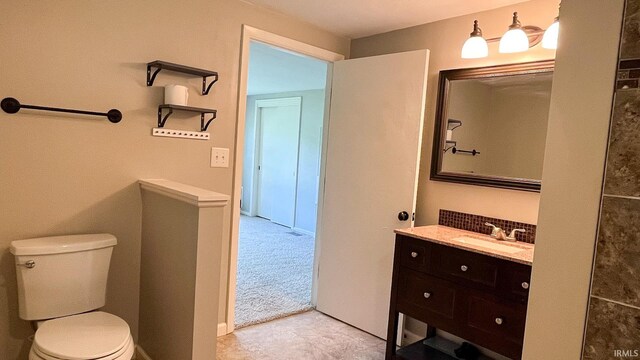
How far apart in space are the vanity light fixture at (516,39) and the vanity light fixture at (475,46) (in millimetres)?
141

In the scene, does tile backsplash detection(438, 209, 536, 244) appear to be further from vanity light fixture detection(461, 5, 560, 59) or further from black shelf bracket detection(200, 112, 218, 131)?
black shelf bracket detection(200, 112, 218, 131)

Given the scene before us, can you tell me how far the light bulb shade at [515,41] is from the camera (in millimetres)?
1981

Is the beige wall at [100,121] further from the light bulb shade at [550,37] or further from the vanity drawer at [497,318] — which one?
the light bulb shade at [550,37]

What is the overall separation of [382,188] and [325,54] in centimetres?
110

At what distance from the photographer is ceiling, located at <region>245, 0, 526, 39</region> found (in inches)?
88.5

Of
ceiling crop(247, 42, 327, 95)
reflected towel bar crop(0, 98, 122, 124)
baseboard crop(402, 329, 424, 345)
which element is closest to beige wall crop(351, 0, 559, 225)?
baseboard crop(402, 329, 424, 345)

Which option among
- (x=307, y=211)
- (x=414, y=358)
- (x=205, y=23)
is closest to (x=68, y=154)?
(x=205, y=23)

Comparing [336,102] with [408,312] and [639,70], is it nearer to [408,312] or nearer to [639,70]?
[408,312]

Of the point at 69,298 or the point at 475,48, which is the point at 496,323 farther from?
the point at 69,298

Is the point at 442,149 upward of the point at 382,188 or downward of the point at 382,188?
upward

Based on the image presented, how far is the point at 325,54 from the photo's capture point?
289cm

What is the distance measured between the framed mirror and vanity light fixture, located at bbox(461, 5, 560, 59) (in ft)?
0.41

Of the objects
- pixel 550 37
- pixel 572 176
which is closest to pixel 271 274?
pixel 550 37

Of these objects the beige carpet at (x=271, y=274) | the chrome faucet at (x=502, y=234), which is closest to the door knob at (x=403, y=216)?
the chrome faucet at (x=502, y=234)
